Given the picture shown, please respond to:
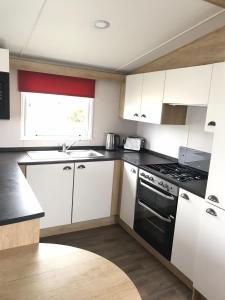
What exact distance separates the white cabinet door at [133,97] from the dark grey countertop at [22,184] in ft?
1.70

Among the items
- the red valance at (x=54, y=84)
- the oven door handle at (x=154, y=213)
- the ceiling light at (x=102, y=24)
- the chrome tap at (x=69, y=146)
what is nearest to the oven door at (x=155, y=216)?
the oven door handle at (x=154, y=213)

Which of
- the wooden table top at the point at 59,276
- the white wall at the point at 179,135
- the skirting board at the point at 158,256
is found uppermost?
the white wall at the point at 179,135

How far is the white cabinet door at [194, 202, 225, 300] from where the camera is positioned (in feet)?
6.01

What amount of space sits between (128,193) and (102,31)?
177cm

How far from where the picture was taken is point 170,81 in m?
2.62

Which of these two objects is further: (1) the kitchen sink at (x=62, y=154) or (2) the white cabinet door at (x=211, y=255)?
(1) the kitchen sink at (x=62, y=154)

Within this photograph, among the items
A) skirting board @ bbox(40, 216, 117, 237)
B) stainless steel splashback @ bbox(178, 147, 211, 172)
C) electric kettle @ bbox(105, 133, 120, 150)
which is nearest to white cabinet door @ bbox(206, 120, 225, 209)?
stainless steel splashback @ bbox(178, 147, 211, 172)

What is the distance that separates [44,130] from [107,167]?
38.1 inches

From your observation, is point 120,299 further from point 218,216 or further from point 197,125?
point 197,125

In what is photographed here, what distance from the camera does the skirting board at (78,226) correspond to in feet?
9.67

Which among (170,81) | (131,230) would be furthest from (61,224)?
(170,81)

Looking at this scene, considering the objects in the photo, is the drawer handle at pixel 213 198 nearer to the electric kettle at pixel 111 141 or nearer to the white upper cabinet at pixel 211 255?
the white upper cabinet at pixel 211 255

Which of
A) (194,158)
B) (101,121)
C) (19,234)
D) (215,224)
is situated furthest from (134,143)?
(19,234)

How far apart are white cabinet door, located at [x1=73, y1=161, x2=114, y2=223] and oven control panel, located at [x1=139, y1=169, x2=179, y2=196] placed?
0.50 metres
